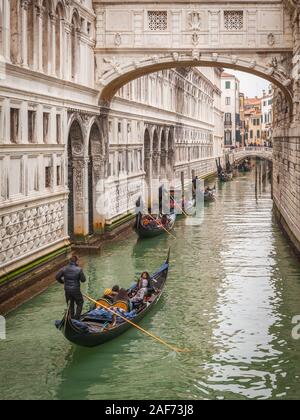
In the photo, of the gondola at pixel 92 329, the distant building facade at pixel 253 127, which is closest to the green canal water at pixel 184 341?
the gondola at pixel 92 329

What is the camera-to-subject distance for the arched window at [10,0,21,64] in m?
12.1

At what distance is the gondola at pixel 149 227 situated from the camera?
18.9m

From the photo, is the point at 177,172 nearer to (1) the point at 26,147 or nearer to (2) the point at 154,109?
(2) the point at 154,109

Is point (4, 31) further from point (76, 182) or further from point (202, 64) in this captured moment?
point (202, 64)

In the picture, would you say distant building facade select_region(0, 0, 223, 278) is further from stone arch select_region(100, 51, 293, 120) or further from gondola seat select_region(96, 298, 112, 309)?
gondola seat select_region(96, 298, 112, 309)

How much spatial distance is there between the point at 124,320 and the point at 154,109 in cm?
1668

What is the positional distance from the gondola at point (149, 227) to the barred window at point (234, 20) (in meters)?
5.10

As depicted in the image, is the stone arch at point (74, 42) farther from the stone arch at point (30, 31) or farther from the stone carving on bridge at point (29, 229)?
the stone carving on bridge at point (29, 229)

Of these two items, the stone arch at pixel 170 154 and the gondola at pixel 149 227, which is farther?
the stone arch at pixel 170 154

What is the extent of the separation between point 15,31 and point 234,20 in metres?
6.39

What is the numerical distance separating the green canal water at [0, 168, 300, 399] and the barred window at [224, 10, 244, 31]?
16.9ft

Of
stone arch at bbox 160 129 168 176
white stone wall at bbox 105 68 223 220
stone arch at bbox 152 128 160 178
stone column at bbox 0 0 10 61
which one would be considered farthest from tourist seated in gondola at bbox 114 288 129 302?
stone arch at bbox 160 129 168 176
